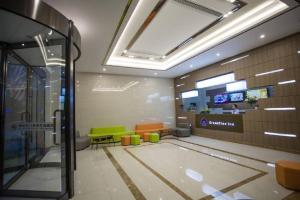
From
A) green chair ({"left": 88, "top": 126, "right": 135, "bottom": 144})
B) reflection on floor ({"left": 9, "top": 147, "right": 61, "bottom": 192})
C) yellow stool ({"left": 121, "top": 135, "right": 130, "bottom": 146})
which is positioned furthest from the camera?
green chair ({"left": 88, "top": 126, "right": 135, "bottom": 144})

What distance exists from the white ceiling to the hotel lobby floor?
145 inches

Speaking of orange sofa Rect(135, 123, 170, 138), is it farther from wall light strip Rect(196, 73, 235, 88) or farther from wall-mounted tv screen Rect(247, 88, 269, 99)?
wall-mounted tv screen Rect(247, 88, 269, 99)

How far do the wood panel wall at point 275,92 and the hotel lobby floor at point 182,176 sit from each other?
0.59 metres

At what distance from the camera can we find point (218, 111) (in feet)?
25.2

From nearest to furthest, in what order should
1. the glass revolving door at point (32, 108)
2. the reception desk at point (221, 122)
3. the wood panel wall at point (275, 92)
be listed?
the glass revolving door at point (32, 108)
the wood panel wall at point (275, 92)
the reception desk at point (221, 122)

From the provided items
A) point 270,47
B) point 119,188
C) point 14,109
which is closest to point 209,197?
point 119,188

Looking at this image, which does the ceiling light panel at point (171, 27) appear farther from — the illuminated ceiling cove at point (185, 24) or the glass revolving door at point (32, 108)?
the glass revolving door at point (32, 108)

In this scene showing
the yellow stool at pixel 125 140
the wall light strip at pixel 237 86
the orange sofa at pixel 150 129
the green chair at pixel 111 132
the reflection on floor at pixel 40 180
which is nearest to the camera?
the reflection on floor at pixel 40 180

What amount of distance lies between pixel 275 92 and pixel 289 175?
3567 millimetres

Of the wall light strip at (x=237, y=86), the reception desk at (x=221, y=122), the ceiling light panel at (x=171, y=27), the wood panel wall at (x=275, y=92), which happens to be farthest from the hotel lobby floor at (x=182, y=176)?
the ceiling light panel at (x=171, y=27)

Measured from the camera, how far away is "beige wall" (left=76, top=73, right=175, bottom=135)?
27.1ft

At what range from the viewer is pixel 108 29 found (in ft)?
14.4

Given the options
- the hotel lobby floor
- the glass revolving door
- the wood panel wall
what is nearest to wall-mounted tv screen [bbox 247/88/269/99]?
the wood panel wall

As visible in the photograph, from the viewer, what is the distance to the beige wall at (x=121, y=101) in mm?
8266
